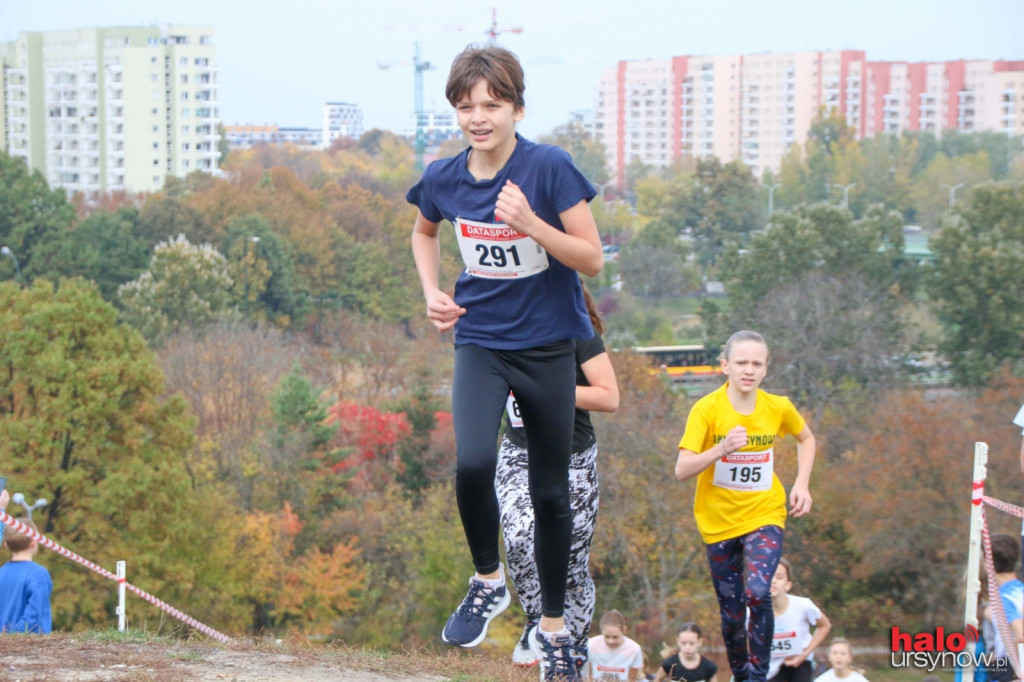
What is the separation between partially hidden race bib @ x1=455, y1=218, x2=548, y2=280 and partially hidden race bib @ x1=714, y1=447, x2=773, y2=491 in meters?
1.85

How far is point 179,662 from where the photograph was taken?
521 cm

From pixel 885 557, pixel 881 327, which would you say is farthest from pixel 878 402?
pixel 885 557

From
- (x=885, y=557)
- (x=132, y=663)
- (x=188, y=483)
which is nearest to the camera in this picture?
(x=132, y=663)

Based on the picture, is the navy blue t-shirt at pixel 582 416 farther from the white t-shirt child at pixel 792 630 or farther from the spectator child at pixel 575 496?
the white t-shirt child at pixel 792 630

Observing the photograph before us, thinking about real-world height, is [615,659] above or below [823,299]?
below

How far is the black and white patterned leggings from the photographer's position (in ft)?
18.1

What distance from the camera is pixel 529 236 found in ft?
14.2

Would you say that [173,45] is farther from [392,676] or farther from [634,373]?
[392,676]

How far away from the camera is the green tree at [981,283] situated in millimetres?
50438

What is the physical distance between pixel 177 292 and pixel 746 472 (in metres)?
53.0

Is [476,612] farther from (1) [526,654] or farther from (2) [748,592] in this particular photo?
(2) [748,592]

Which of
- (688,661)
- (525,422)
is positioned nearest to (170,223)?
(688,661)

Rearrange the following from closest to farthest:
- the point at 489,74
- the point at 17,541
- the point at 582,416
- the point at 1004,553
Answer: the point at 489,74, the point at 582,416, the point at 1004,553, the point at 17,541

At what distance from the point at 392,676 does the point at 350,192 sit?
76.7 meters
